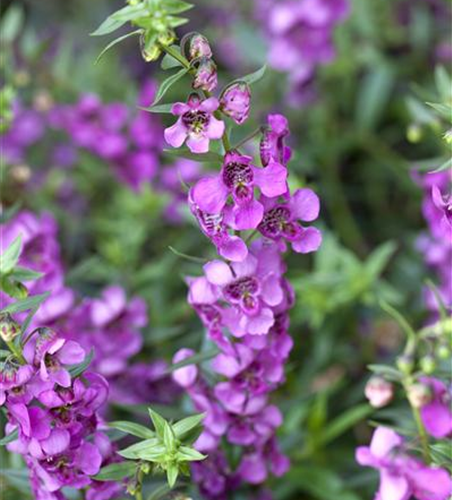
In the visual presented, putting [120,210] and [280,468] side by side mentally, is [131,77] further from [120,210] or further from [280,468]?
[280,468]

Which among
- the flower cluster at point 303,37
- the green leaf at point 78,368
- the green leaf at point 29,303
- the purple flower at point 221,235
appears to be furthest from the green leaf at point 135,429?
the flower cluster at point 303,37

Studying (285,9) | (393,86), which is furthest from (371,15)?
(285,9)

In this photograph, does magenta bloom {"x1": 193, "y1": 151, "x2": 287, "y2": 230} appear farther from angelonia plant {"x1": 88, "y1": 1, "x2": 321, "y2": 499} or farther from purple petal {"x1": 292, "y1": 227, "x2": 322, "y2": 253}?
purple petal {"x1": 292, "y1": 227, "x2": 322, "y2": 253}

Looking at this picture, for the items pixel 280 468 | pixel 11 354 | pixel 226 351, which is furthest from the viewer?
pixel 280 468

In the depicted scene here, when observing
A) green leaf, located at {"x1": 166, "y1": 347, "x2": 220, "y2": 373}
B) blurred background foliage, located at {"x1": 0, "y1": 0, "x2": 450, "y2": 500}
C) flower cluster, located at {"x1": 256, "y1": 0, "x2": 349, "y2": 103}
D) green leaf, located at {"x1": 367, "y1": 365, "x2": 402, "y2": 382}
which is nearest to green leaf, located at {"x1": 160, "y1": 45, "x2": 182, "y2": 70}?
green leaf, located at {"x1": 166, "y1": 347, "x2": 220, "y2": 373}

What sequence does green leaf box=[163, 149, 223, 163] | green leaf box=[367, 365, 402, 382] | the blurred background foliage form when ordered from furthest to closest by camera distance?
the blurred background foliage
green leaf box=[367, 365, 402, 382]
green leaf box=[163, 149, 223, 163]

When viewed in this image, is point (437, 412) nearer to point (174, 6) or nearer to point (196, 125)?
point (196, 125)
